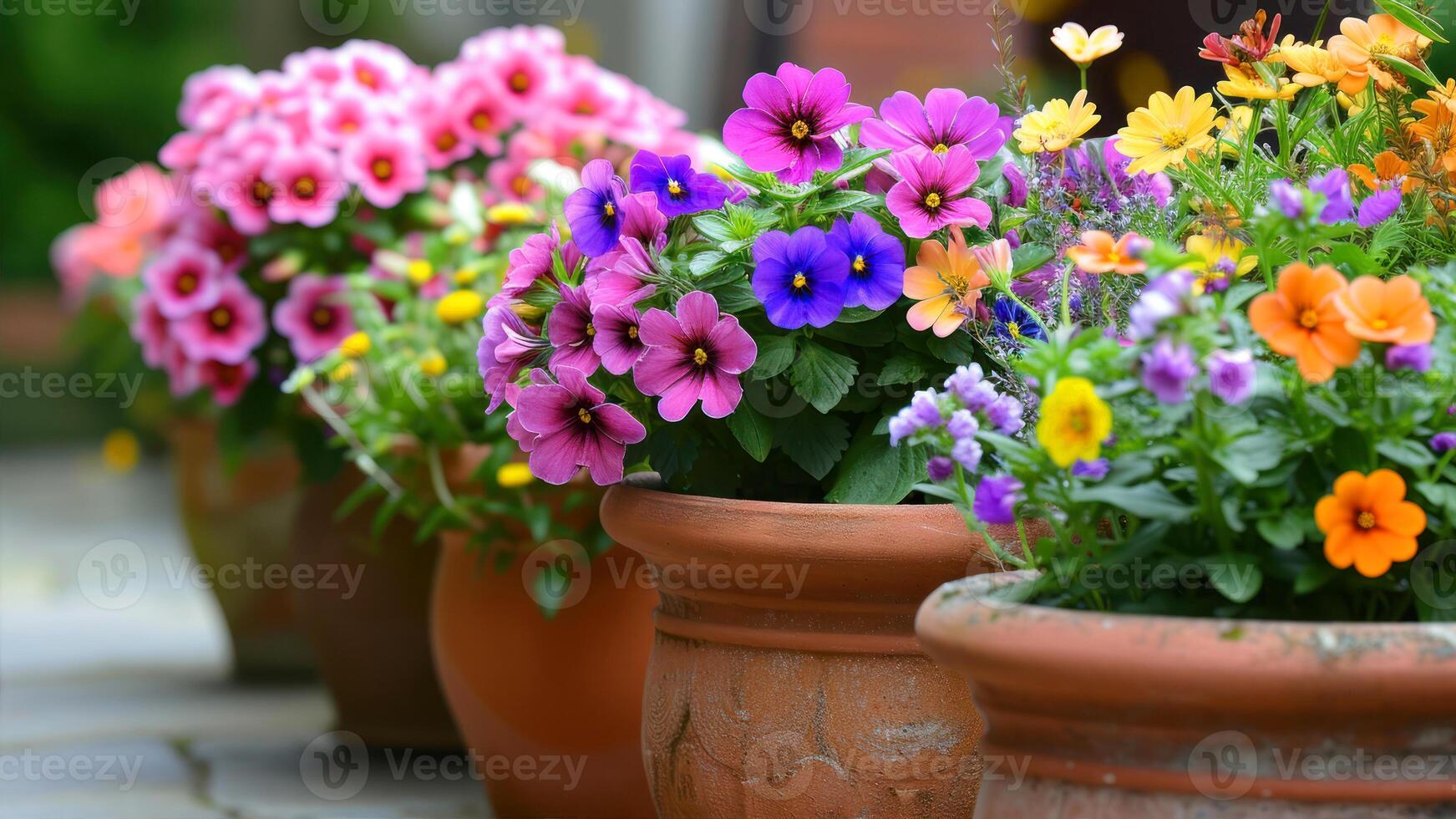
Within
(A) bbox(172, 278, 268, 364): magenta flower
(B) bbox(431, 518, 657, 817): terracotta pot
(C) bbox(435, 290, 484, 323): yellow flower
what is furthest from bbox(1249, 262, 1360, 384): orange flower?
(A) bbox(172, 278, 268, 364): magenta flower

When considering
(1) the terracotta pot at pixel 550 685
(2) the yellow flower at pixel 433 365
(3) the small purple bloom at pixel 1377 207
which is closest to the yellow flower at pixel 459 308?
(2) the yellow flower at pixel 433 365

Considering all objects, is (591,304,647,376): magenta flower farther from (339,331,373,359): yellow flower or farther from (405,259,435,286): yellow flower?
(405,259,435,286): yellow flower

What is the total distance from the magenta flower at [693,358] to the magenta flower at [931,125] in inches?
9.6

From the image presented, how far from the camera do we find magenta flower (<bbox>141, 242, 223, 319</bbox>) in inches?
87.7

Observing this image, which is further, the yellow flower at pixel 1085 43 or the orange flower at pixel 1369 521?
the yellow flower at pixel 1085 43

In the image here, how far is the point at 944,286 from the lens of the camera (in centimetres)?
117

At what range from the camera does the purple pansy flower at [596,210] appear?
4.00 feet

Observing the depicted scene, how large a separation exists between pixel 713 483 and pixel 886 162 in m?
0.33

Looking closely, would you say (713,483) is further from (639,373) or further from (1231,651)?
(1231,651)

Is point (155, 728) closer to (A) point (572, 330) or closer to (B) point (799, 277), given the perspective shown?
(A) point (572, 330)

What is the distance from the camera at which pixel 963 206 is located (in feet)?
3.93

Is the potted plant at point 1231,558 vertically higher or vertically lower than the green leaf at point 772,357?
higher

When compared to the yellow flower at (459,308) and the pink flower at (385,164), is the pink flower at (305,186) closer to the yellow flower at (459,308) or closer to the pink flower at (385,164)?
the pink flower at (385,164)

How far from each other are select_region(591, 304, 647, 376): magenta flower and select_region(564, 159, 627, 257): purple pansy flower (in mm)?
69
